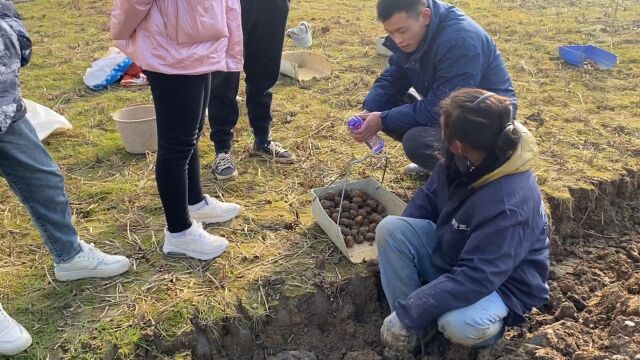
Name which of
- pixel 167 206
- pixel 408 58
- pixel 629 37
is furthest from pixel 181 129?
pixel 629 37

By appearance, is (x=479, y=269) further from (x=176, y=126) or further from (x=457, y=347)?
(x=176, y=126)

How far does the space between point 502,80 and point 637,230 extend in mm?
1355

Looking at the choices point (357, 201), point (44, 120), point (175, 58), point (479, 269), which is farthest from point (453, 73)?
point (44, 120)

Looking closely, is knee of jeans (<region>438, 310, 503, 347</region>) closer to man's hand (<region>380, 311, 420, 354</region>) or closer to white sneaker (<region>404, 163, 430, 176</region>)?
man's hand (<region>380, 311, 420, 354</region>)

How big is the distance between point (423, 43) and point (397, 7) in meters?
0.33

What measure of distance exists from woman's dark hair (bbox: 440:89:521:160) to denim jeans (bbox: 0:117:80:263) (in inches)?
67.8

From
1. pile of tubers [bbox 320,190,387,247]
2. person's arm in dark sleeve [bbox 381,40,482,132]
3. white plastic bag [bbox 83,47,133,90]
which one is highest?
person's arm in dark sleeve [bbox 381,40,482,132]

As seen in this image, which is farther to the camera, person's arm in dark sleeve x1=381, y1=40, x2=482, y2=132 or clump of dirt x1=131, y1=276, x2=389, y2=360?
person's arm in dark sleeve x1=381, y1=40, x2=482, y2=132

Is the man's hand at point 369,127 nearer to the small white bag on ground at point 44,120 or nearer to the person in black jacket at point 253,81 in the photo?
the person in black jacket at point 253,81

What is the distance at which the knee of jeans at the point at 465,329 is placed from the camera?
2.47 meters

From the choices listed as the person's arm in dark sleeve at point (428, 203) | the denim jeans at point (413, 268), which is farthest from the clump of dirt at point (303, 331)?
the person's arm in dark sleeve at point (428, 203)

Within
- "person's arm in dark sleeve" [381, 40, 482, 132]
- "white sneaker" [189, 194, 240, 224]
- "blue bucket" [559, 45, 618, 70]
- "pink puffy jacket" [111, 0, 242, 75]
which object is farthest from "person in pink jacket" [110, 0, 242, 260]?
"blue bucket" [559, 45, 618, 70]

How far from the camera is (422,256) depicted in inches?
111

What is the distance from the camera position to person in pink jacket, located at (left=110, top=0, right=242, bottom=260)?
255cm
